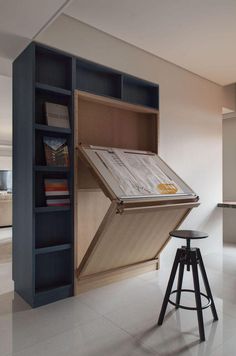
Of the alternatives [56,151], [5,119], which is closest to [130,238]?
[56,151]

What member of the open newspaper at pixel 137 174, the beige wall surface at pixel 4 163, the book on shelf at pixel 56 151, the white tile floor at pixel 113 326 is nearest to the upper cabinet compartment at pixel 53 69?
the book on shelf at pixel 56 151

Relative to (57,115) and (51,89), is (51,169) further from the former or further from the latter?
(51,89)

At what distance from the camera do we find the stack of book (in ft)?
8.88

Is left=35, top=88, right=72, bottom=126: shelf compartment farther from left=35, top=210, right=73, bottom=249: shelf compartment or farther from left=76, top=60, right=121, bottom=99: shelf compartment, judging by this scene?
left=35, top=210, right=73, bottom=249: shelf compartment

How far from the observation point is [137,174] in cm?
291

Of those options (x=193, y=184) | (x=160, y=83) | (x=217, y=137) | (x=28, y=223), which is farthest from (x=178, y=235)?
(x=217, y=137)

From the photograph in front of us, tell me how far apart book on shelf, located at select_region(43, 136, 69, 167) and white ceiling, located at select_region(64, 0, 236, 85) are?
1.30 meters

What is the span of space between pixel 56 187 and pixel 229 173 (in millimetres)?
3970

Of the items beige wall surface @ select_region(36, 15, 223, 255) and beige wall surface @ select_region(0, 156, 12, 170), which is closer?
beige wall surface @ select_region(36, 15, 223, 255)

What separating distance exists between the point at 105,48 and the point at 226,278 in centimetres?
312

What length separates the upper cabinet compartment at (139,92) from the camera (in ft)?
11.3

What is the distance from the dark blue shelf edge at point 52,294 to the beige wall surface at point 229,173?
12.4ft

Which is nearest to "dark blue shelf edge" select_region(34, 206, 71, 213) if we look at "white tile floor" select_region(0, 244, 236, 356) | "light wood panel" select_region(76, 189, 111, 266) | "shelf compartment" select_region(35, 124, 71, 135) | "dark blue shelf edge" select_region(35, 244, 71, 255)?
"light wood panel" select_region(76, 189, 111, 266)

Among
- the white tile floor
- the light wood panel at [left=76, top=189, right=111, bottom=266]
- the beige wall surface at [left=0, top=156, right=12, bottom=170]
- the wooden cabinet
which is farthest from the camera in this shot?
the beige wall surface at [left=0, top=156, right=12, bottom=170]
